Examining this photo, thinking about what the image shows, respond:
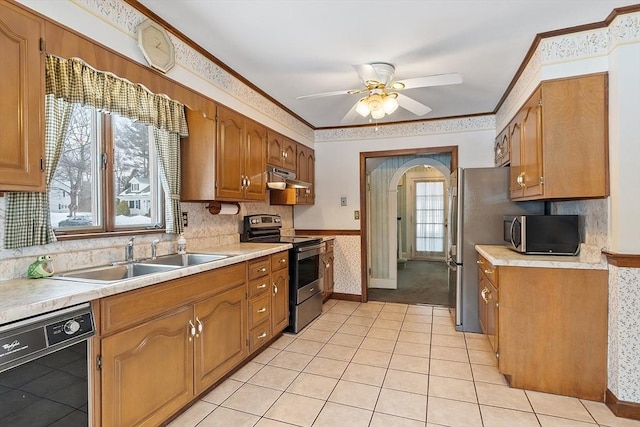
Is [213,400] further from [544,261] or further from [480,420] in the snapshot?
[544,261]

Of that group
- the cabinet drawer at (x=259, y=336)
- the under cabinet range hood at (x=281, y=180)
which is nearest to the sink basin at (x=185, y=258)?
the cabinet drawer at (x=259, y=336)

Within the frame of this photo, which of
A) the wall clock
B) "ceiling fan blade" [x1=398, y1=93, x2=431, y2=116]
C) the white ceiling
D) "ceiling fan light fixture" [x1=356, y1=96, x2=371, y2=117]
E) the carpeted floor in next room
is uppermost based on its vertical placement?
the white ceiling

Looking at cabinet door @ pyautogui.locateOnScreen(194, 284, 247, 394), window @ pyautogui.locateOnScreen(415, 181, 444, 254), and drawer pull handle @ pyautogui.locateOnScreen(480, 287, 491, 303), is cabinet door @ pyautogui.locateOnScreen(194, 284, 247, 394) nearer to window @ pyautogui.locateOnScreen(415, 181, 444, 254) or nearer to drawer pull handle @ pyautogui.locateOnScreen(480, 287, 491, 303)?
drawer pull handle @ pyautogui.locateOnScreen(480, 287, 491, 303)

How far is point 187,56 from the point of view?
2.53 m

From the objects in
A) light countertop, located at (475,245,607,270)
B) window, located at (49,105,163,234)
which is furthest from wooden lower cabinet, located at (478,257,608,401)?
window, located at (49,105,163,234)

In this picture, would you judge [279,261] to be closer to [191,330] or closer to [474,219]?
[191,330]

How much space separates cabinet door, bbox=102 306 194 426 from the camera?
5.08 feet

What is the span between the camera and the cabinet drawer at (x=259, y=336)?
8.95 ft

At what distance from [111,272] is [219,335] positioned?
0.78 metres

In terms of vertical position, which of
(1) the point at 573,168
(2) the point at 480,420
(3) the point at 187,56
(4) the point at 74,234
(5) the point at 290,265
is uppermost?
(3) the point at 187,56

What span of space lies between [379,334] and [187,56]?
9.84ft

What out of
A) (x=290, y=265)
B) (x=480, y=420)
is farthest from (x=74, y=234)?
(x=480, y=420)

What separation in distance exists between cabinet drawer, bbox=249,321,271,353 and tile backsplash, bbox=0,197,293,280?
85 cm

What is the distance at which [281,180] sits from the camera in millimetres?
3857
